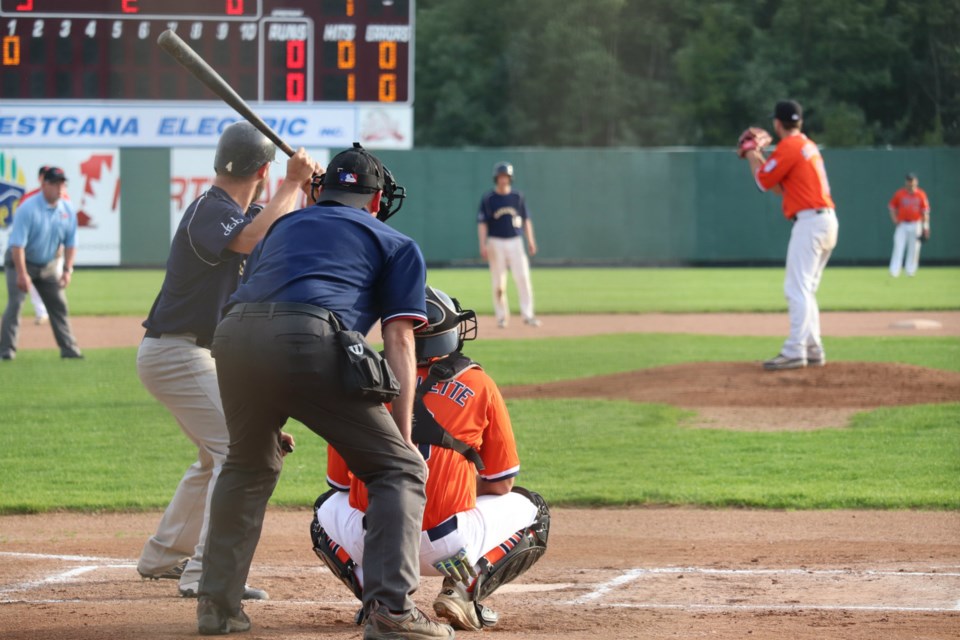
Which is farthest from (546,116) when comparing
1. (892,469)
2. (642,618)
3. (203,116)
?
(642,618)

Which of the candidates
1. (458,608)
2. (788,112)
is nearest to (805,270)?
(788,112)

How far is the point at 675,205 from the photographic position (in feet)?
115

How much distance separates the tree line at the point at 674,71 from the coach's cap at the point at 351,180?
1307 inches

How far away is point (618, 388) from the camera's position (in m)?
12.0

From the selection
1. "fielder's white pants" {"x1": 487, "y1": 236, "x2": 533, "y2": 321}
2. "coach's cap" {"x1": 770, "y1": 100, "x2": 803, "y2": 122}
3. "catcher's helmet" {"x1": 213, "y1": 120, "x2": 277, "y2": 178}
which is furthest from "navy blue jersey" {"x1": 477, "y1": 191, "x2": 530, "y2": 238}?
"catcher's helmet" {"x1": 213, "y1": 120, "x2": 277, "y2": 178}

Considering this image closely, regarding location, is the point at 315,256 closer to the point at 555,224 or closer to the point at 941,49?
the point at 555,224

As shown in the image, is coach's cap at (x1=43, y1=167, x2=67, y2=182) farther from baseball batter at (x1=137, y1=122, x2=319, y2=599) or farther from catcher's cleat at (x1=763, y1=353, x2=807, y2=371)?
baseball batter at (x1=137, y1=122, x2=319, y2=599)

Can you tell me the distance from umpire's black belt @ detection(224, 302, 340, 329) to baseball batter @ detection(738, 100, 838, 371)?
782cm

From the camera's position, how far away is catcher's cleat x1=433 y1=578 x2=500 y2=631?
452cm

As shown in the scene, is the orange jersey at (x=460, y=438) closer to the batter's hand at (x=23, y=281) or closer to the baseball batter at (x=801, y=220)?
the baseball batter at (x=801, y=220)

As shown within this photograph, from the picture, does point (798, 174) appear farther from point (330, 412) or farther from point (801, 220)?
point (330, 412)

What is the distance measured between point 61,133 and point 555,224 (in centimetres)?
1374

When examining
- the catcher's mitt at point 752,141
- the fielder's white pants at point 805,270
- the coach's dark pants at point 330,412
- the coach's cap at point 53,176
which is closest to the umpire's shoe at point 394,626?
the coach's dark pants at point 330,412

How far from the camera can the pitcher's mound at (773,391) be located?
34.8ft
